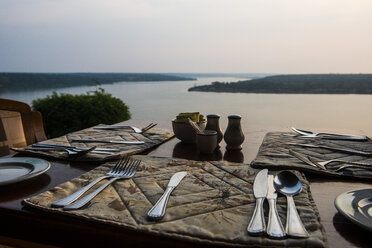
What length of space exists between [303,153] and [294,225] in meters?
0.59

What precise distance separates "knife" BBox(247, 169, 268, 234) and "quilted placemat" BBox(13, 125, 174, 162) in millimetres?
521

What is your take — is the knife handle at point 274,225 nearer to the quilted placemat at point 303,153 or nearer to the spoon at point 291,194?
the spoon at point 291,194

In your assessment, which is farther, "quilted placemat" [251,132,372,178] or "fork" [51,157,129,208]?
"quilted placemat" [251,132,372,178]

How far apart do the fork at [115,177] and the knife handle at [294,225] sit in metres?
0.44

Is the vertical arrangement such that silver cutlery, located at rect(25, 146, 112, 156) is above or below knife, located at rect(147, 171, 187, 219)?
above

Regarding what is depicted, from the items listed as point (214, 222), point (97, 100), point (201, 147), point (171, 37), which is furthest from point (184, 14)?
point (214, 222)

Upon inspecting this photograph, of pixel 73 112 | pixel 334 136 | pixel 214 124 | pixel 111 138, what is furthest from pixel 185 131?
pixel 73 112

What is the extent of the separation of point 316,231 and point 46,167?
0.77 m

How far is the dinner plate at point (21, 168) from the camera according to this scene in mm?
787

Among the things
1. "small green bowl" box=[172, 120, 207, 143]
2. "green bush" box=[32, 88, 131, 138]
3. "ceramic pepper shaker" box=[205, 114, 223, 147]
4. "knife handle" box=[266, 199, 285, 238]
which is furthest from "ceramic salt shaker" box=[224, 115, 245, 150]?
"green bush" box=[32, 88, 131, 138]

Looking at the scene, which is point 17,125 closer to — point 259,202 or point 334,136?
point 259,202

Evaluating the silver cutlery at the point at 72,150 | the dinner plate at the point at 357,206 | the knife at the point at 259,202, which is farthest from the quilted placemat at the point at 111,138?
the dinner plate at the point at 357,206

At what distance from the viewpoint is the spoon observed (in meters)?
0.49

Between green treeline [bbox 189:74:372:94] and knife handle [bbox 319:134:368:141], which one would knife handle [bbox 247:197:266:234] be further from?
green treeline [bbox 189:74:372:94]
